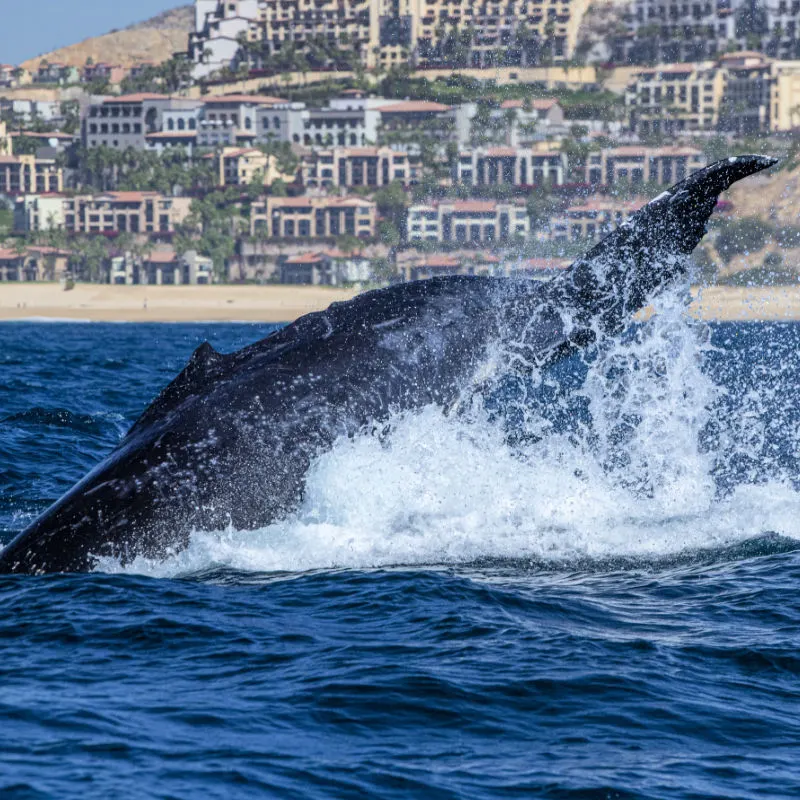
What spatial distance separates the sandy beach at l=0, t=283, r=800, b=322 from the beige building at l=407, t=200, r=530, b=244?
13.1 metres

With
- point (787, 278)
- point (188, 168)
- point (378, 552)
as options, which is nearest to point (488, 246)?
point (787, 278)

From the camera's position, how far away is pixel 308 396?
9719mm

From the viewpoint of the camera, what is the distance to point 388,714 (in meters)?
7.84

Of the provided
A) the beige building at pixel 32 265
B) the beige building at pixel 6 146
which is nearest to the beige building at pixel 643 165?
the beige building at pixel 32 265

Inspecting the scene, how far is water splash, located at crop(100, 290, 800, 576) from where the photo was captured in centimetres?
1013

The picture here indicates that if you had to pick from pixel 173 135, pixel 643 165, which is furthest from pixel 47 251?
pixel 643 165

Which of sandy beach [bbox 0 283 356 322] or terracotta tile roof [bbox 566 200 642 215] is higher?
terracotta tile roof [bbox 566 200 642 215]

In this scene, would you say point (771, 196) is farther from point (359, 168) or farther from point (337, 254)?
point (337, 254)

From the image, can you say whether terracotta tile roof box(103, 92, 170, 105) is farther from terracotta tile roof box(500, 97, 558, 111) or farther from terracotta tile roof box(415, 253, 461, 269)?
terracotta tile roof box(415, 253, 461, 269)

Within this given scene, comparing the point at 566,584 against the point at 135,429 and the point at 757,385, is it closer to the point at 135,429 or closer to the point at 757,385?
the point at 135,429

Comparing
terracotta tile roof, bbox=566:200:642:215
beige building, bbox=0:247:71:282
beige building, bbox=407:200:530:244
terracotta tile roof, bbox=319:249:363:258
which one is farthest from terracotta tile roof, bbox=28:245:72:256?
terracotta tile roof, bbox=566:200:642:215

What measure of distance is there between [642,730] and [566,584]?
2.69m

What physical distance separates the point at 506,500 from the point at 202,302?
126m

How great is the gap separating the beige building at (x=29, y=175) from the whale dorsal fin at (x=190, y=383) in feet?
579
